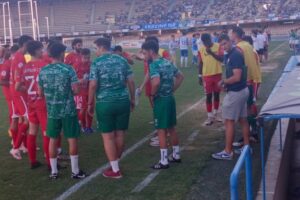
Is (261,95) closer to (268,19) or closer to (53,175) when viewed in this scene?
(53,175)

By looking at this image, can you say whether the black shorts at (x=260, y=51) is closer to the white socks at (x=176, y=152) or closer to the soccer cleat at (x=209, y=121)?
the soccer cleat at (x=209, y=121)

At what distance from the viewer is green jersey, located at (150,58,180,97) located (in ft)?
23.3

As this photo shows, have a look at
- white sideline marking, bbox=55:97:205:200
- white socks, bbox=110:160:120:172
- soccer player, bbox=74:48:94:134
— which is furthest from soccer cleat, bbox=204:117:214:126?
white socks, bbox=110:160:120:172

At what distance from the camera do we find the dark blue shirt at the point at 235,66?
24.0ft

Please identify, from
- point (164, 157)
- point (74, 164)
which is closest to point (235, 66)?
point (164, 157)

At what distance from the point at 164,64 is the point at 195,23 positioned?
4427 cm

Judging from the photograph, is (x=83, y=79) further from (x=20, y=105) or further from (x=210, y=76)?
(x=210, y=76)

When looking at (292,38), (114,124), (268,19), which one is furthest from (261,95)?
(268,19)

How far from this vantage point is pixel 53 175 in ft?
23.4

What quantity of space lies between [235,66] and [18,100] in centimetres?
351

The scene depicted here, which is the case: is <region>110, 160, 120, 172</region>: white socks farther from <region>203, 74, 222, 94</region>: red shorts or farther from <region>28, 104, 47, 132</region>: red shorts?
<region>203, 74, 222, 94</region>: red shorts

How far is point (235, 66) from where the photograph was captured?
24.1 ft

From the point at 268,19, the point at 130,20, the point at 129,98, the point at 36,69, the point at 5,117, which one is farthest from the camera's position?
the point at 130,20

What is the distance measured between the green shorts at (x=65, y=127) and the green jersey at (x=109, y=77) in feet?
1.53
